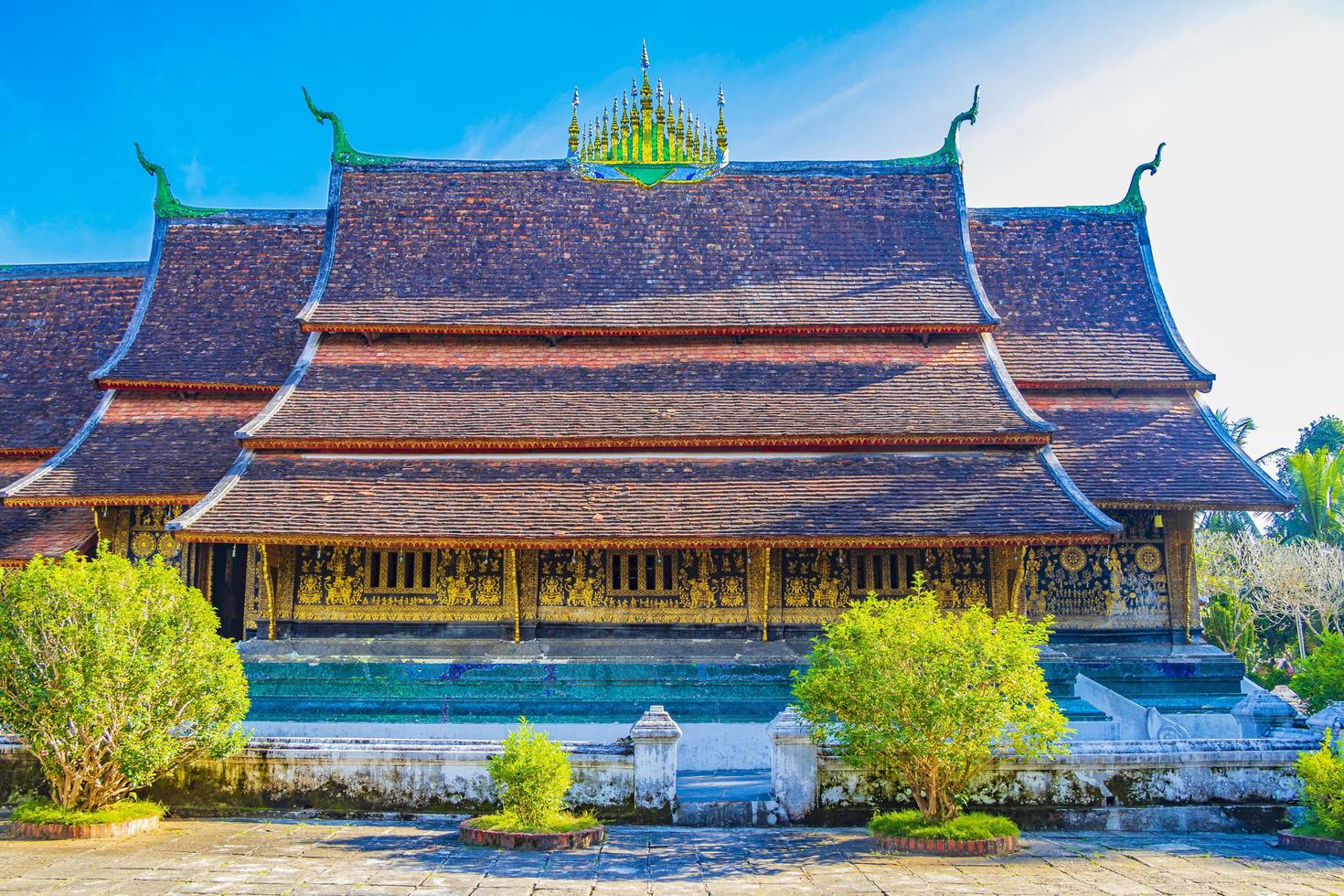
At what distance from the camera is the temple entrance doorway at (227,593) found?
55.6 ft

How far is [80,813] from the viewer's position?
9078 mm

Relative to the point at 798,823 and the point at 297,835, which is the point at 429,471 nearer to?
the point at 297,835

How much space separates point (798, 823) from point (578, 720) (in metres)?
4.29

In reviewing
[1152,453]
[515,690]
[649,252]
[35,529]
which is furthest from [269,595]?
[1152,453]

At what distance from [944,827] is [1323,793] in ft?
11.4

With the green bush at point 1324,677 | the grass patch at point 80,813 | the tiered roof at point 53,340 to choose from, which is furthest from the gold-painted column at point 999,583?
the tiered roof at point 53,340

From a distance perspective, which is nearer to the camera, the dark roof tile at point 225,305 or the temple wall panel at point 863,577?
the temple wall panel at point 863,577

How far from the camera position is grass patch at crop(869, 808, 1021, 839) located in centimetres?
896

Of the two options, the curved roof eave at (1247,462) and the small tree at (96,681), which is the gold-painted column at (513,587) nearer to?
the small tree at (96,681)

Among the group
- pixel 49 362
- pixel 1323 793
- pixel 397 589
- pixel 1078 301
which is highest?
pixel 1078 301

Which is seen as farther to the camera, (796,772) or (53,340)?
(53,340)

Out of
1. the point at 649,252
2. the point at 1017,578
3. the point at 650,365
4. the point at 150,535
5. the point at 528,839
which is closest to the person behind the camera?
the point at 528,839

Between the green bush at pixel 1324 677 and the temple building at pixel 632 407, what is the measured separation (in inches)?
40.1

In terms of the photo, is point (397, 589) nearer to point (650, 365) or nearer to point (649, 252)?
point (650, 365)
